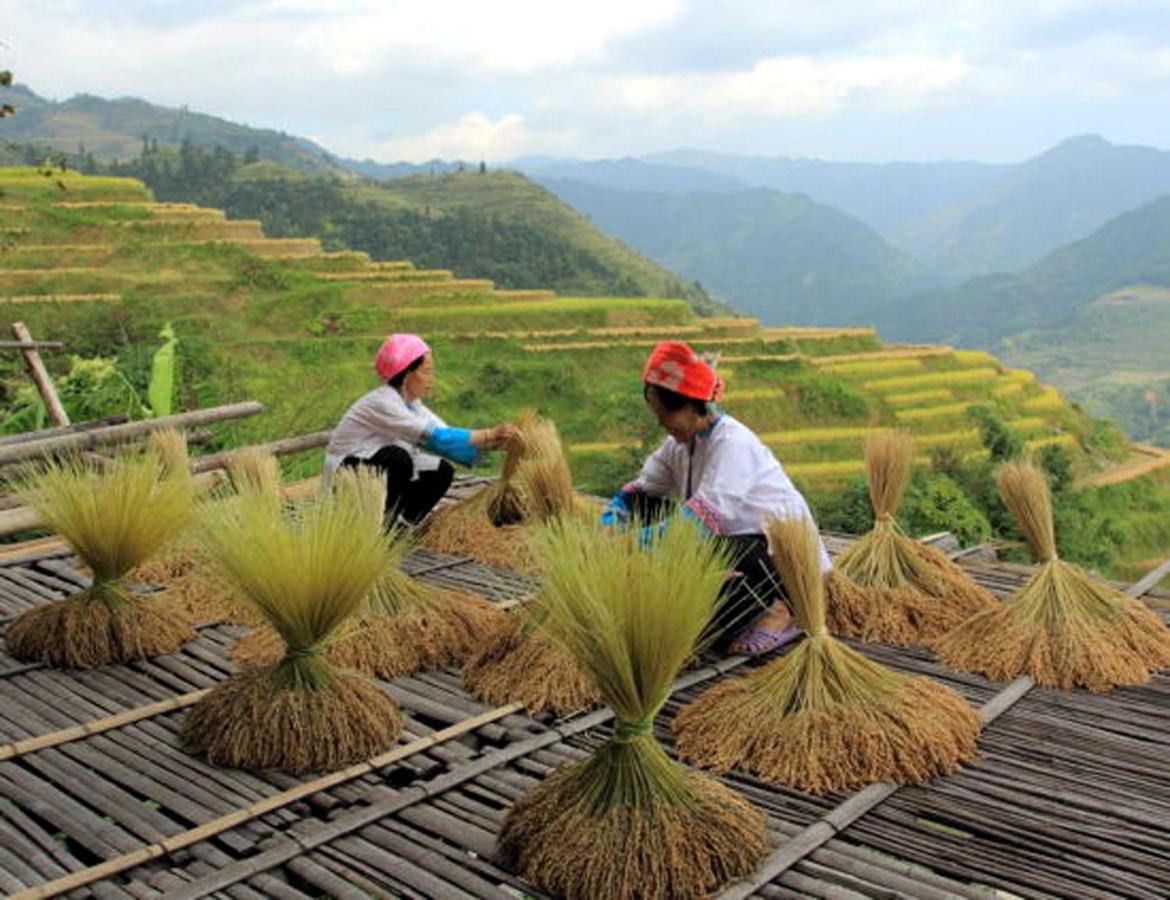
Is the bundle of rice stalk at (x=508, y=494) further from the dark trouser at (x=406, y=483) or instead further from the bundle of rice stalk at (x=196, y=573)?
the bundle of rice stalk at (x=196, y=573)

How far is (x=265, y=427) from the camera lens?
43.0ft

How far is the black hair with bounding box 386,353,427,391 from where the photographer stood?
475cm

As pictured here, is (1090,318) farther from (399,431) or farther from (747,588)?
(747,588)

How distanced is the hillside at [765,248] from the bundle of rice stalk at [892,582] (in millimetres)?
108585

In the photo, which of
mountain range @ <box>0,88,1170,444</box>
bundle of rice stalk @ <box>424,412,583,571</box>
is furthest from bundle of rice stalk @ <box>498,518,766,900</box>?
mountain range @ <box>0,88,1170,444</box>

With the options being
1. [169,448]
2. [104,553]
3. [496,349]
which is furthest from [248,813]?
[496,349]

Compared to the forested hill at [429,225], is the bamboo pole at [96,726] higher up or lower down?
lower down

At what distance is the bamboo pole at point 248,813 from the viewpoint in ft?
7.43

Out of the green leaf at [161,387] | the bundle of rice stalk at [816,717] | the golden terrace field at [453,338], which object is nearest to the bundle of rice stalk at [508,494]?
the bundle of rice stalk at [816,717]

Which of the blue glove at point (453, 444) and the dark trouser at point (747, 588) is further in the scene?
the blue glove at point (453, 444)

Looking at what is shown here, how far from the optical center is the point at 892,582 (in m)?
4.18

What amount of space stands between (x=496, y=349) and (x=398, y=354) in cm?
2399

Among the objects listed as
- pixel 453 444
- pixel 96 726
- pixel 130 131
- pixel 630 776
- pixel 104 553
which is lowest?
pixel 96 726

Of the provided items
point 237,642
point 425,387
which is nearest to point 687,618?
point 237,642
